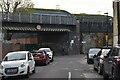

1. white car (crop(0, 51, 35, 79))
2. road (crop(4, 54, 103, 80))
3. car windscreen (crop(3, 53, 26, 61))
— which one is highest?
car windscreen (crop(3, 53, 26, 61))

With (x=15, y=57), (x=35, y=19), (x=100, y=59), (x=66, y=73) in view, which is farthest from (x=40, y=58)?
(x=35, y=19)

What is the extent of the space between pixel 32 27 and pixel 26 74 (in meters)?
43.2

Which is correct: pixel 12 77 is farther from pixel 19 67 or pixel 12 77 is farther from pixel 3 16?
pixel 3 16

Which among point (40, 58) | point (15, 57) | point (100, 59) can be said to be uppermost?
point (15, 57)

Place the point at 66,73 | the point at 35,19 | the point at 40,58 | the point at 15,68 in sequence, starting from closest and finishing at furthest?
the point at 15,68 < the point at 66,73 < the point at 40,58 < the point at 35,19

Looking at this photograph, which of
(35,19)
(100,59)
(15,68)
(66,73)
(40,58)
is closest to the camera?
(15,68)

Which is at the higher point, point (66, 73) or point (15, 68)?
point (15, 68)

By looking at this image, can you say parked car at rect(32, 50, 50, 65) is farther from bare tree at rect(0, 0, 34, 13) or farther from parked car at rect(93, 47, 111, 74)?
bare tree at rect(0, 0, 34, 13)

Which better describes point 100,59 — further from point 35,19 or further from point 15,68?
point 35,19

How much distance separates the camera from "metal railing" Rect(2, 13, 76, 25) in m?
57.6

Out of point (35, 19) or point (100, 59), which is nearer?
point (100, 59)

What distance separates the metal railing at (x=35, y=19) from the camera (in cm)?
5756

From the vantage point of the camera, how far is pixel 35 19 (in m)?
61.2

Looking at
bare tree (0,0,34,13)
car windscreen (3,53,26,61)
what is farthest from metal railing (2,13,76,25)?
car windscreen (3,53,26,61)
